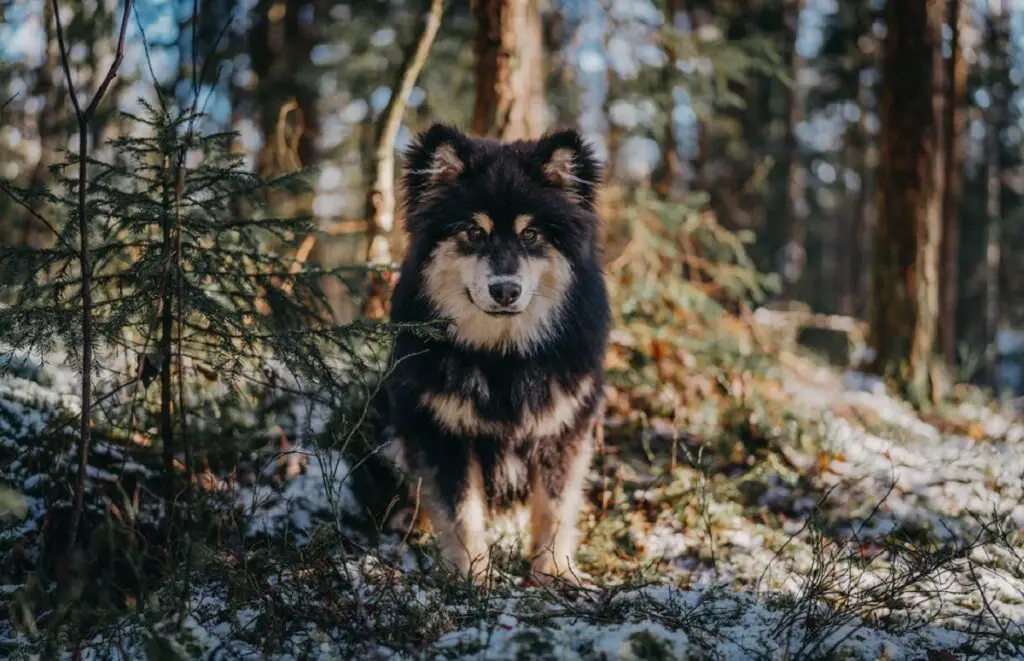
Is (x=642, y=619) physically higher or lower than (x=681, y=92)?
lower

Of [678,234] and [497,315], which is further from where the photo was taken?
[678,234]

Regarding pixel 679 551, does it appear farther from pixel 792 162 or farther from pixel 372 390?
pixel 792 162

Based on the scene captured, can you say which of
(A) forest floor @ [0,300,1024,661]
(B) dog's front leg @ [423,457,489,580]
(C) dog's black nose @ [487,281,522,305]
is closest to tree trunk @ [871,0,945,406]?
Answer: (A) forest floor @ [0,300,1024,661]

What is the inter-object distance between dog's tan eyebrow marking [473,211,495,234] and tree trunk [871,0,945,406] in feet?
20.0

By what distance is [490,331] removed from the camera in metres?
3.85

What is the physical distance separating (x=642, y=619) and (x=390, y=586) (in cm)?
101

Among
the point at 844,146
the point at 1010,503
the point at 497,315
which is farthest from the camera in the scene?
the point at 844,146

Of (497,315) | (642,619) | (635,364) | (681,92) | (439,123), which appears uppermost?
(681,92)

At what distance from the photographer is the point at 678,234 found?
777 centimetres

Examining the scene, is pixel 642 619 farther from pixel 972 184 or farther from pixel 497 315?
pixel 972 184

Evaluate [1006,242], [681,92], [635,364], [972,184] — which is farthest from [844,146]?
[635,364]

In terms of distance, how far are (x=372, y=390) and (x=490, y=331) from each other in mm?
1218

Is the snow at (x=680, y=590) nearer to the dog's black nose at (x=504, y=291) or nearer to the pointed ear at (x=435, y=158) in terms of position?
the dog's black nose at (x=504, y=291)

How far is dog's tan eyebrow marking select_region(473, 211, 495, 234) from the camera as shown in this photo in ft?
12.4
